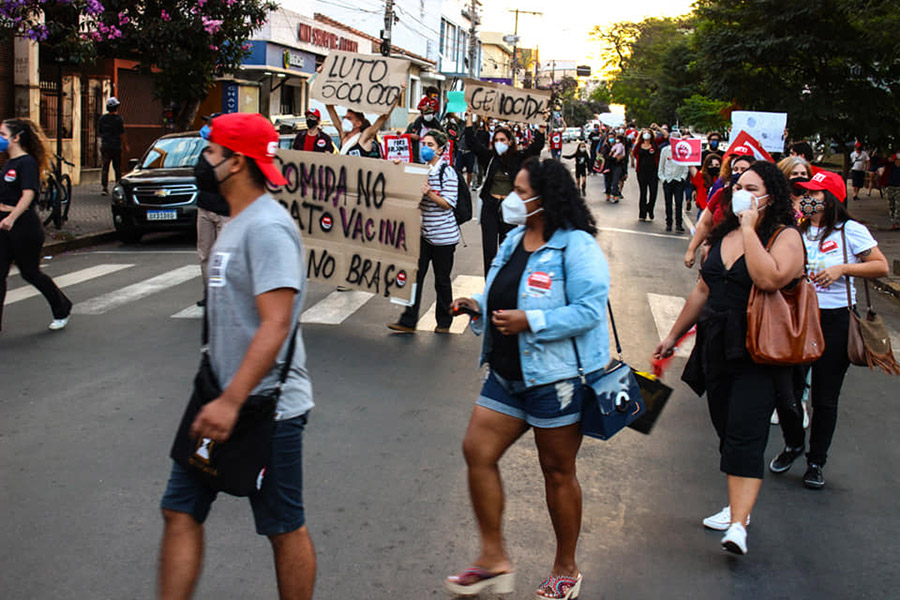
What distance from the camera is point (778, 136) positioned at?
1306 cm

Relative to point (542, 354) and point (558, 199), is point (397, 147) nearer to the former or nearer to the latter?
point (558, 199)

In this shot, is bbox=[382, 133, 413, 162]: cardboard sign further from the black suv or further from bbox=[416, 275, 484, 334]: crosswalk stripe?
the black suv

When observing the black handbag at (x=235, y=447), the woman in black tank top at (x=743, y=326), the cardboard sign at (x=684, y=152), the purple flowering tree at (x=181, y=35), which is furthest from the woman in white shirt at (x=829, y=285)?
the purple flowering tree at (x=181, y=35)

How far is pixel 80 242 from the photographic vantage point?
1480 cm

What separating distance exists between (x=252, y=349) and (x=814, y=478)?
378 centimetres

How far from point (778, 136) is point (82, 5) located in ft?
36.2

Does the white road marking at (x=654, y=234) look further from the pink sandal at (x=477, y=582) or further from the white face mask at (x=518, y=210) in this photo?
the pink sandal at (x=477, y=582)

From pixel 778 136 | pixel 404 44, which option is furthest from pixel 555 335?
pixel 404 44

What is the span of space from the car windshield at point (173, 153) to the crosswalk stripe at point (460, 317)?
229 inches

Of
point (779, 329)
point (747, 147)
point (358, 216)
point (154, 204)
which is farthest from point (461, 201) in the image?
point (154, 204)

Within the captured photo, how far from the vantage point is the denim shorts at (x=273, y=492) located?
10.4ft

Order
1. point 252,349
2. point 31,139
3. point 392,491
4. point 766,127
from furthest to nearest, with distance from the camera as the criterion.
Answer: point 766,127 < point 31,139 < point 392,491 < point 252,349

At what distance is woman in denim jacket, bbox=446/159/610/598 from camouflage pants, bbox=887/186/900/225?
1776cm

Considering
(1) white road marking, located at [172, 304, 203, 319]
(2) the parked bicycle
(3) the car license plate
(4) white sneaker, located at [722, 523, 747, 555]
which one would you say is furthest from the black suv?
(4) white sneaker, located at [722, 523, 747, 555]
